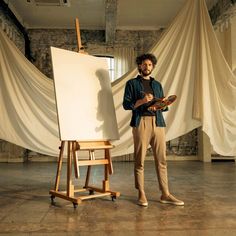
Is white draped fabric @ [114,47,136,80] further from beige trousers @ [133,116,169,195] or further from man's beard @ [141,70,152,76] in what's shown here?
beige trousers @ [133,116,169,195]

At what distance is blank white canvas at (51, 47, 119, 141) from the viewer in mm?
3023

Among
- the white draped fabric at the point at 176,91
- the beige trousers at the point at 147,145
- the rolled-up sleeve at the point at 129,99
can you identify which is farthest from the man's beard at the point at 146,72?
the white draped fabric at the point at 176,91

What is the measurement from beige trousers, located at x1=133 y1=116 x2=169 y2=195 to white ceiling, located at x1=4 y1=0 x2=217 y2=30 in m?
4.18

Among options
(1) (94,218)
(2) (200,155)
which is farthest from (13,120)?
(2) (200,155)

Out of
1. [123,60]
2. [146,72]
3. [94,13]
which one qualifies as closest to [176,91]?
[146,72]

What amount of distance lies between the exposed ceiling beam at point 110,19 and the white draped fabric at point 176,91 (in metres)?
2.28

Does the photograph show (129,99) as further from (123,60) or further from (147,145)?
(123,60)

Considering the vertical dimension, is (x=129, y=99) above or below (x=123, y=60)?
below

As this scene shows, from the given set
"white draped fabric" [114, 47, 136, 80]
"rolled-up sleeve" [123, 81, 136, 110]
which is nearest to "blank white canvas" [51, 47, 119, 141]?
"rolled-up sleeve" [123, 81, 136, 110]

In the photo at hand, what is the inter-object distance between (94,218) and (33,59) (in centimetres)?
614

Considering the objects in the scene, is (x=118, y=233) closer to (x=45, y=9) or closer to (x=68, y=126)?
(x=68, y=126)

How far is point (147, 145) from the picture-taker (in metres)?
2.96

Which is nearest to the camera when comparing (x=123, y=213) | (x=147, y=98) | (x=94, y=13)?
(x=123, y=213)

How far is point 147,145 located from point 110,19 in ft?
14.5
